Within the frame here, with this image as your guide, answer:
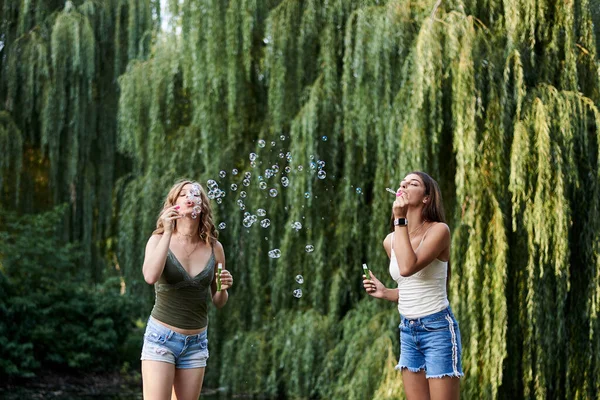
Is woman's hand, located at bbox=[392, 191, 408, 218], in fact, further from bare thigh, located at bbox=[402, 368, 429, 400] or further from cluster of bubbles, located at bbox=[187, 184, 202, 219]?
cluster of bubbles, located at bbox=[187, 184, 202, 219]

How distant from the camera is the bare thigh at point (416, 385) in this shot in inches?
147

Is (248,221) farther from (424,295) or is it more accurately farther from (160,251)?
(424,295)

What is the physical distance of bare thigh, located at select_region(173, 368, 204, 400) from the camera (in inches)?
150

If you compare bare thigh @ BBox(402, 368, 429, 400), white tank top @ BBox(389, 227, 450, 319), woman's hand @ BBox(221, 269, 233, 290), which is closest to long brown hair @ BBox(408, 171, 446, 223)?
white tank top @ BBox(389, 227, 450, 319)

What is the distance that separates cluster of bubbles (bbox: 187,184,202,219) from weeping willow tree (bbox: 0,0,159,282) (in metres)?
8.85

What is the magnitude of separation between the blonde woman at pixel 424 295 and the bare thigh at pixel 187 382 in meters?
0.84

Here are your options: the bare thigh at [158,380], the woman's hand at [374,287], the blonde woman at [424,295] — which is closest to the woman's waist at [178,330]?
the bare thigh at [158,380]

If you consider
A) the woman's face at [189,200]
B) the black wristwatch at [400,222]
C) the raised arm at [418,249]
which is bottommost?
the raised arm at [418,249]

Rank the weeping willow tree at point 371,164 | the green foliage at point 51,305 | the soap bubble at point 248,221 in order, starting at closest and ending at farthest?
the weeping willow tree at point 371,164
the soap bubble at point 248,221
the green foliage at point 51,305

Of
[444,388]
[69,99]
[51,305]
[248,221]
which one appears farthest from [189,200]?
[51,305]

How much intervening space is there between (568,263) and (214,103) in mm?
4310

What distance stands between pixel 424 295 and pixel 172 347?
40.4 inches

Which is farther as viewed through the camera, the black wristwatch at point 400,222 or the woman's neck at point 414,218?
the woman's neck at point 414,218

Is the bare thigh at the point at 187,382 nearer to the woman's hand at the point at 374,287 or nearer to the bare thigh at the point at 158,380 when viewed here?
the bare thigh at the point at 158,380
